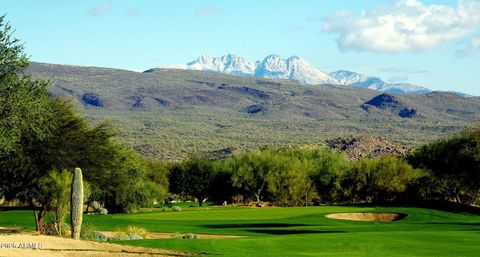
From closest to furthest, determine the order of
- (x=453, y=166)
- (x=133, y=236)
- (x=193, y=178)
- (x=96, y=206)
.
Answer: (x=133, y=236) < (x=453, y=166) < (x=96, y=206) < (x=193, y=178)

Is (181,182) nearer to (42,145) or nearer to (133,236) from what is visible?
(42,145)

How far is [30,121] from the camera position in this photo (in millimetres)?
37094

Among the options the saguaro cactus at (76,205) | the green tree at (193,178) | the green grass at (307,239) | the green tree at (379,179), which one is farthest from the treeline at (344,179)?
the saguaro cactus at (76,205)

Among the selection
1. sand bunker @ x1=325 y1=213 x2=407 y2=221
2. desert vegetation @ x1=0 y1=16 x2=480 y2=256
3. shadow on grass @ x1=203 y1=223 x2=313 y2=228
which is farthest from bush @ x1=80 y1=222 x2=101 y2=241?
sand bunker @ x1=325 y1=213 x2=407 y2=221

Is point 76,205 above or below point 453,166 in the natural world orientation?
above

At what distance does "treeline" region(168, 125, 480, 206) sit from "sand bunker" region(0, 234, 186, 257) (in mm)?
49613

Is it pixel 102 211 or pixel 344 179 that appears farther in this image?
pixel 344 179

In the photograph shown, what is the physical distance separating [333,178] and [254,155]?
11975mm

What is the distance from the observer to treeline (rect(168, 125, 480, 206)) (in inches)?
3285

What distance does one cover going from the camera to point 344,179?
297 ft

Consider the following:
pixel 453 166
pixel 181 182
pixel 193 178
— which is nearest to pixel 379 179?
pixel 453 166

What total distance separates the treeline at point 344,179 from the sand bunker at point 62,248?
4961 cm

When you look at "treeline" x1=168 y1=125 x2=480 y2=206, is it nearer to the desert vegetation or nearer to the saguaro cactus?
the desert vegetation

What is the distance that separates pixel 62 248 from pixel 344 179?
209 feet
